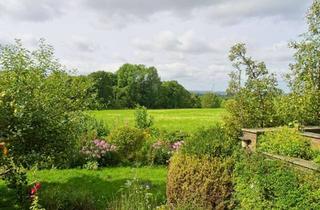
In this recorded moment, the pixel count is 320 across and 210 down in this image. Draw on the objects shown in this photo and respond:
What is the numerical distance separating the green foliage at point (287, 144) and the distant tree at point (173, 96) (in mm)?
61494

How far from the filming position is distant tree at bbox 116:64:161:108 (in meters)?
67.0

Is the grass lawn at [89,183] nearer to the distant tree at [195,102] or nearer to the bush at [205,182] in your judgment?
the bush at [205,182]

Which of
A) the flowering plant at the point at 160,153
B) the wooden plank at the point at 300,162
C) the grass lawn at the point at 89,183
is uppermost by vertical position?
the wooden plank at the point at 300,162

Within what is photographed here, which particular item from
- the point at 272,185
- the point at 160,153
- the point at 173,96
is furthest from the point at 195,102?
the point at 272,185

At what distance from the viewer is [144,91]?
68.8 metres

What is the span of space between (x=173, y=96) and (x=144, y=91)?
519cm

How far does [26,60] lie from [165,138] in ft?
26.4

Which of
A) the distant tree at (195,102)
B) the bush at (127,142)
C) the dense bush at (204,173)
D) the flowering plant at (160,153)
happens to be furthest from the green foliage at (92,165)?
the distant tree at (195,102)

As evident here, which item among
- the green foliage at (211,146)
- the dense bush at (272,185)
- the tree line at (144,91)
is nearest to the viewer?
the dense bush at (272,185)

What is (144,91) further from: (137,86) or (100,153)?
(100,153)

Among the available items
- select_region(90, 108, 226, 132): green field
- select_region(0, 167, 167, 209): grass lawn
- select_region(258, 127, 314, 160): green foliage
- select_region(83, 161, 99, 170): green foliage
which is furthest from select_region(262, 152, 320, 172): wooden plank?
select_region(90, 108, 226, 132): green field

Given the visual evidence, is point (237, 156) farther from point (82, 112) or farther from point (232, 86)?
point (82, 112)

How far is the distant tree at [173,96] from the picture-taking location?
2712 inches

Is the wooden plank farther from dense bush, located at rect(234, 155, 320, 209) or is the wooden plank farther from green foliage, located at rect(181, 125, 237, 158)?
green foliage, located at rect(181, 125, 237, 158)
